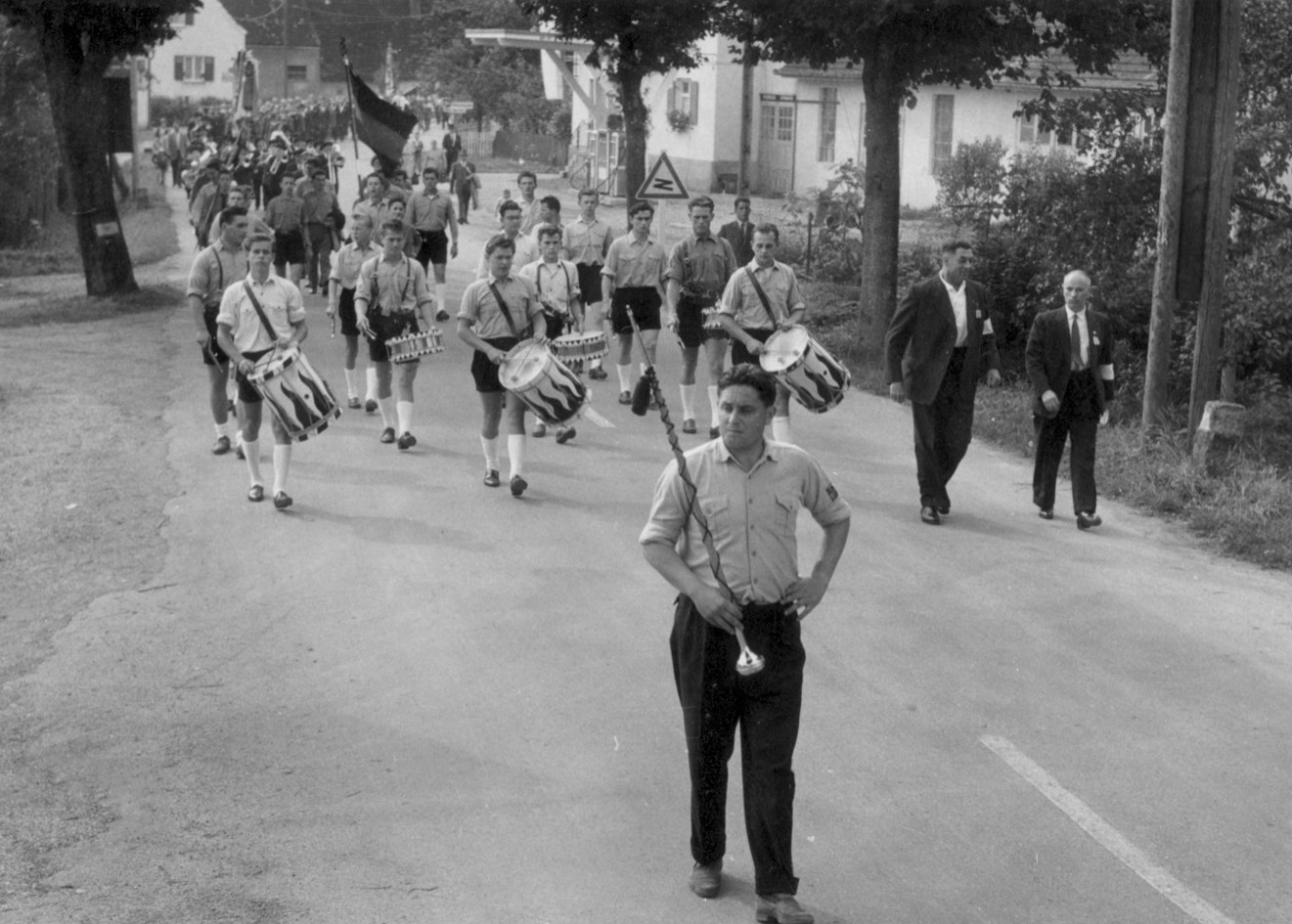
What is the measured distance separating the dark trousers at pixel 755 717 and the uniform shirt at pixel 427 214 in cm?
1698

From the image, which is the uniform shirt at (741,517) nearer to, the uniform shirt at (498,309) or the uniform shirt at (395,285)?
the uniform shirt at (498,309)

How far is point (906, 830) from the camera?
23.7 feet

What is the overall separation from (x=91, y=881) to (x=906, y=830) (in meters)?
3.16

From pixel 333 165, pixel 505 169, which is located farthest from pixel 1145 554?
pixel 505 169

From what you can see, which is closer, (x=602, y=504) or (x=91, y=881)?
(x=91, y=881)

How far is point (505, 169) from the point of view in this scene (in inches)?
2670

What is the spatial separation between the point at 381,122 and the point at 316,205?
4.27m

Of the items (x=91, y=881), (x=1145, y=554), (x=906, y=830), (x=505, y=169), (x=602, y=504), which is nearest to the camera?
(x=91, y=881)

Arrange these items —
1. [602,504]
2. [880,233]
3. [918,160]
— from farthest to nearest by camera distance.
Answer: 1. [918,160]
2. [880,233]
3. [602,504]

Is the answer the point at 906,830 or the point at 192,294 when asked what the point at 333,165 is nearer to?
the point at 192,294

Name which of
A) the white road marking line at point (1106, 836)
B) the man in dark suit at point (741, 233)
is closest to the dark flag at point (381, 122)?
the man in dark suit at point (741, 233)

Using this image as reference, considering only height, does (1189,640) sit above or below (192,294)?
below

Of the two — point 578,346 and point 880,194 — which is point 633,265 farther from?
point 880,194

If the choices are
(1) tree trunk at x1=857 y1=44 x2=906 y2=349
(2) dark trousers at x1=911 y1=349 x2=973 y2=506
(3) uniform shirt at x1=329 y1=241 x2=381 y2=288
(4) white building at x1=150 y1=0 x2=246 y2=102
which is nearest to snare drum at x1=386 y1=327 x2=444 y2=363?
(3) uniform shirt at x1=329 y1=241 x2=381 y2=288
